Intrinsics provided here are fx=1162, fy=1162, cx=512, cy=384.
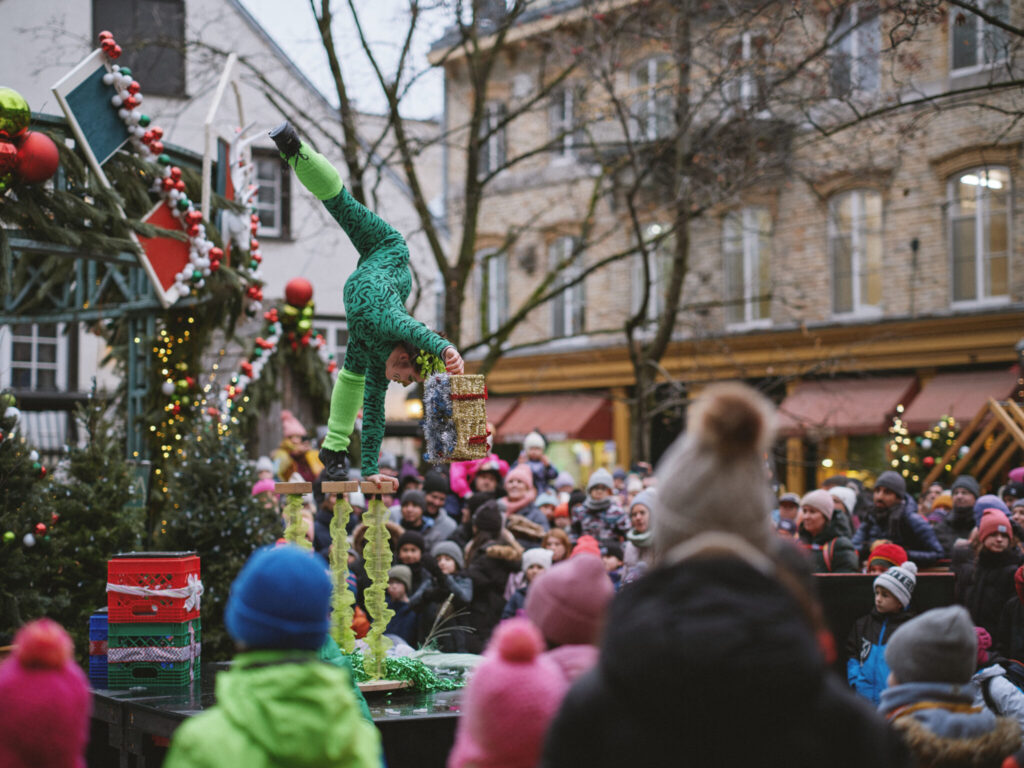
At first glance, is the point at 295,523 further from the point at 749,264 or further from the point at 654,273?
the point at 654,273

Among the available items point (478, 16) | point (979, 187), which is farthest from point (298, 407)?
point (979, 187)

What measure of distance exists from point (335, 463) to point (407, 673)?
1.32 meters

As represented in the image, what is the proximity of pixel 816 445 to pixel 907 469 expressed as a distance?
21.4 ft

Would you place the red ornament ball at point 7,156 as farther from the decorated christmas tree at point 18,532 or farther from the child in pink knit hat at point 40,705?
the child in pink knit hat at point 40,705

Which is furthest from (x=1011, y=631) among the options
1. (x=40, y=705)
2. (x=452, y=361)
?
(x=40, y=705)

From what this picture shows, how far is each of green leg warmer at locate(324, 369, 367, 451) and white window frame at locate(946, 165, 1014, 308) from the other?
14881 millimetres

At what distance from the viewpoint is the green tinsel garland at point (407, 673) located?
6797mm

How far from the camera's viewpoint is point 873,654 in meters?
6.46

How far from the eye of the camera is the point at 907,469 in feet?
47.0

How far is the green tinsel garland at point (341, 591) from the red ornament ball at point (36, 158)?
14.2ft

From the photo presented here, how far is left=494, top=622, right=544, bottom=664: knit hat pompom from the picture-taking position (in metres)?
3.01

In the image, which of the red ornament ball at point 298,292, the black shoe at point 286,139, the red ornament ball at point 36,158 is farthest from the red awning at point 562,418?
the black shoe at point 286,139

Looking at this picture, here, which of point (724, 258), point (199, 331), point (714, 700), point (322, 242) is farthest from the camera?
point (322, 242)

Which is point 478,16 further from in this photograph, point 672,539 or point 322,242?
point 672,539
